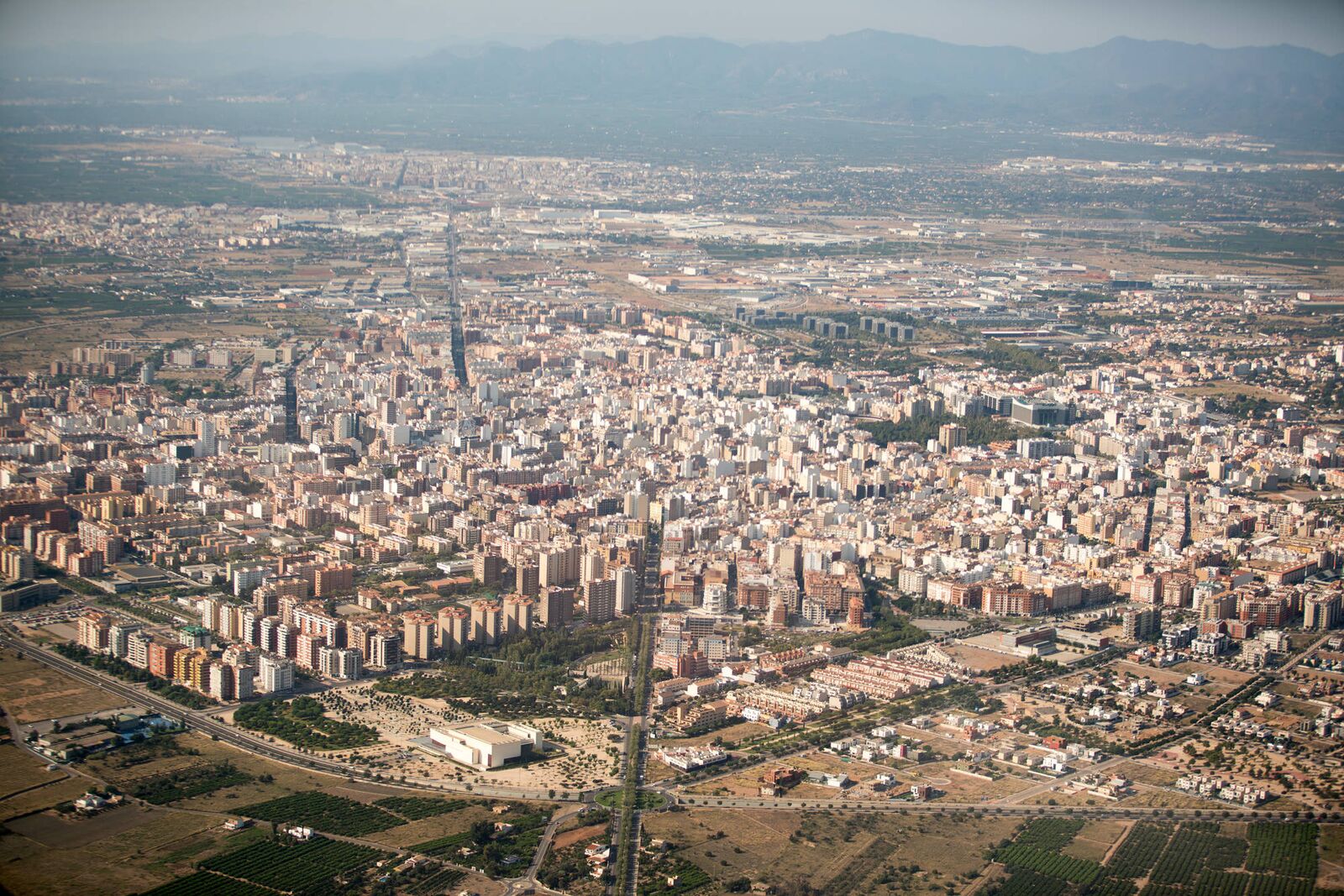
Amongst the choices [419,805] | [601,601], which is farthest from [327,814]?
[601,601]

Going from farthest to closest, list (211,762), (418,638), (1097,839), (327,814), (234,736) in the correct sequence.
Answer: (418,638) → (234,736) → (211,762) → (327,814) → (1097,839)

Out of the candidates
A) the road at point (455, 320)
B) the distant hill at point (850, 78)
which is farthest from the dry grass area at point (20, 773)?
the distant hill at point (850, 78)

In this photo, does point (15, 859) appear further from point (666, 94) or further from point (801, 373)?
point (666, 94)

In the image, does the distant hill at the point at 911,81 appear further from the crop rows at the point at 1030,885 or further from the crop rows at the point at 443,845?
the crop rows at the point at 443,845

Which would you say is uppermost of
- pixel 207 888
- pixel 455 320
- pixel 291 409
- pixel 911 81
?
pixel 911 81

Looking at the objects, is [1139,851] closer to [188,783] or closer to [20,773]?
[188,783]

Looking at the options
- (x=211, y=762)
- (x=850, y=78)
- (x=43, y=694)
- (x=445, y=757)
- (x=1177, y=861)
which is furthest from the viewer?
(x=850, y=78)
